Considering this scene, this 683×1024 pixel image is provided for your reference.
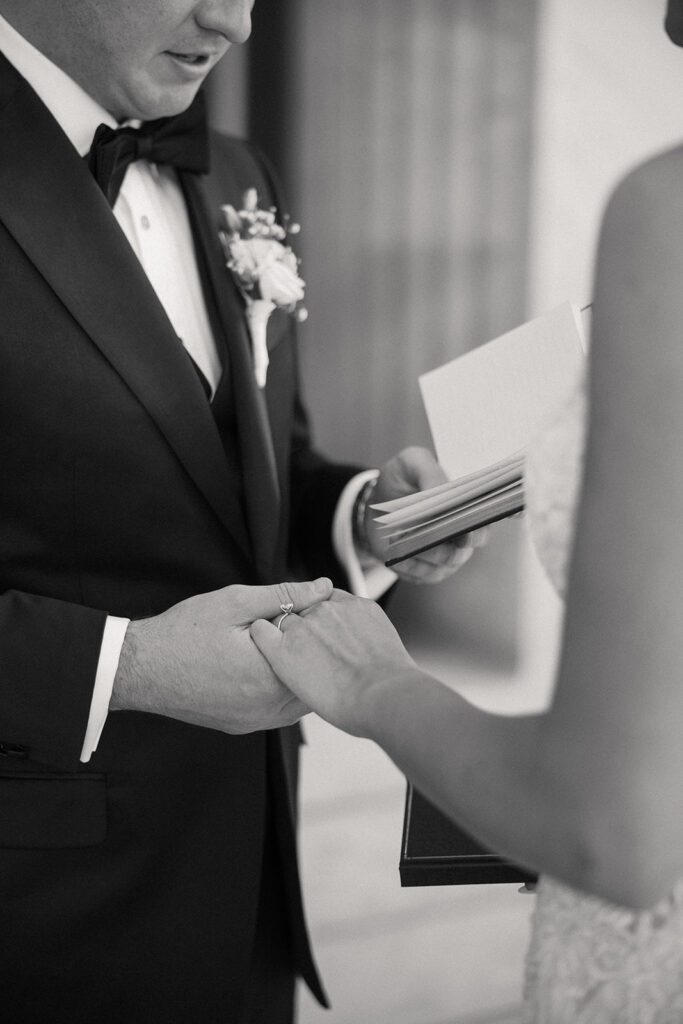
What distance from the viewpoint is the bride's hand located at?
123 cm

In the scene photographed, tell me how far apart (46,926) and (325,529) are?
0.88 metres

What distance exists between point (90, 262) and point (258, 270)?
15.5 inches

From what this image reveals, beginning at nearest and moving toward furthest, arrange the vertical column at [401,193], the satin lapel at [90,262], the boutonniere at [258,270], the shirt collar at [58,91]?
the satin lapel at [90,262] → the shirt collar at [58,91] → the boutonniere at [258,270] → the vertical column at [401,193]

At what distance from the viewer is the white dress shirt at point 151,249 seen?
62.4 inches

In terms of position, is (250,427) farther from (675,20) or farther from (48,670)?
(675,20)

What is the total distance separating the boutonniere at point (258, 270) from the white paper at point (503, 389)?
0.31m

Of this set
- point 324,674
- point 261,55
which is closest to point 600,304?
point 324,674

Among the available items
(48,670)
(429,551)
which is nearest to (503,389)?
(429,551)

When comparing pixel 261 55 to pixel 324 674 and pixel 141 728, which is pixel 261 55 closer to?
pixel 141 728

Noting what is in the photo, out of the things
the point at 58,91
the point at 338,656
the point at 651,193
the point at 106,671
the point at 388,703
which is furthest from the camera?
the point at 58,91

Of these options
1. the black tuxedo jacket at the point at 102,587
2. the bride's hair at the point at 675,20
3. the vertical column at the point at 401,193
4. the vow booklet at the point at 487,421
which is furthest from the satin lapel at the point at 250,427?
the vertical column at the point at 401,193

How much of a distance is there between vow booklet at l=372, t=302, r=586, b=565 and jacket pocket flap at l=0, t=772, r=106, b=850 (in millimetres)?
617

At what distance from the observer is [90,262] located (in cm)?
169

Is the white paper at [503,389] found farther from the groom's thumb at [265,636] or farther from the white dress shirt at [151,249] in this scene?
the groom's thumb at [265,636]
